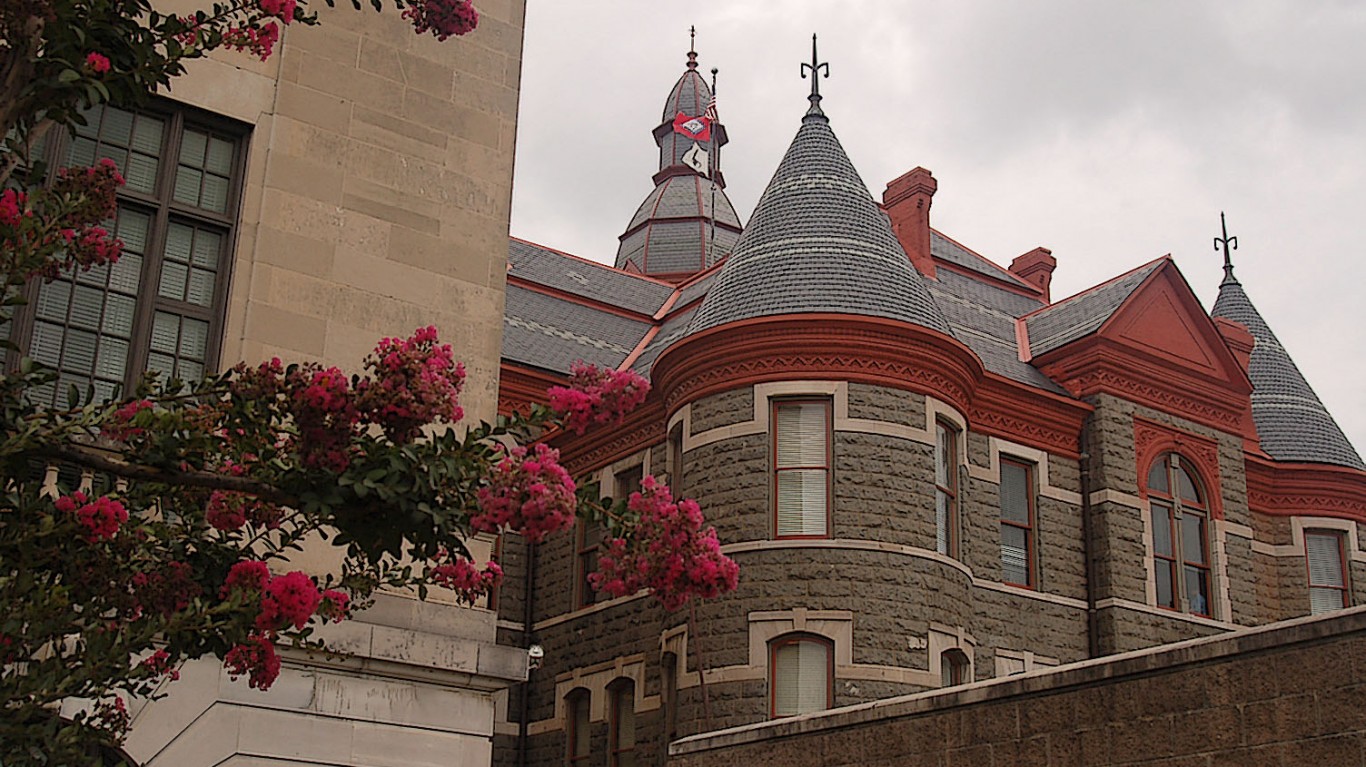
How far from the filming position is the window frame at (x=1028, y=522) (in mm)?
23188

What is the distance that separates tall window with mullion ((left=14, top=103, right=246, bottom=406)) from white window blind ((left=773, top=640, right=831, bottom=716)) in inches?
410

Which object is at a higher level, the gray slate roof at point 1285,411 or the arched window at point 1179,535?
the gray slate roof at point 1285,411

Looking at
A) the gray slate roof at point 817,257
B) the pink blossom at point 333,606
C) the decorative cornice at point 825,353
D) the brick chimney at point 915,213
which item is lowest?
the pink blossom at point 333,606

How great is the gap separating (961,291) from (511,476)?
2242 cm

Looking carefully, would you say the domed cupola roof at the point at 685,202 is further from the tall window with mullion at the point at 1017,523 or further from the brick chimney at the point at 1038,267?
the tall window with mullion at the point at 1017,523

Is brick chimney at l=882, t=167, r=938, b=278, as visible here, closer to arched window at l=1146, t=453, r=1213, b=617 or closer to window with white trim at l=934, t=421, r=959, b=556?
arched window at l=1146, t=453, r=1213, b=617

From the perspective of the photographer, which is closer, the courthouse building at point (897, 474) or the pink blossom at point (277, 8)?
the pink blossom at point (277, 8)

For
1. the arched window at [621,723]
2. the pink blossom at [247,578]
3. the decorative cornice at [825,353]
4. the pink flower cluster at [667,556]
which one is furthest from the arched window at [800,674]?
the pink blossom at [247,578]

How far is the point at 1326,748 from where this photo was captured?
27.8 feet

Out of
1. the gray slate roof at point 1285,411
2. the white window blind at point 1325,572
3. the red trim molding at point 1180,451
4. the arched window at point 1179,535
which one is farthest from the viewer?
the gray slate roof at point 1285,411

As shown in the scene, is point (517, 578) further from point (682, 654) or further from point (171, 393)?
point (171, 393)

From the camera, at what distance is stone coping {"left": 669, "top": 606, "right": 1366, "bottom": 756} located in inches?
340

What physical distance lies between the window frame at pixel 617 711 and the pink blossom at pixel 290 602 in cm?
1718

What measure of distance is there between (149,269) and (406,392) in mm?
6652
